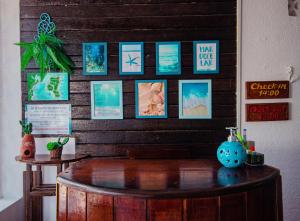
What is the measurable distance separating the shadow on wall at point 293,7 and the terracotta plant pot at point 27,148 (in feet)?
9.59

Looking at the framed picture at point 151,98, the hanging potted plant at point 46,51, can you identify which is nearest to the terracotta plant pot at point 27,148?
the hanging potted plant at point 46,51

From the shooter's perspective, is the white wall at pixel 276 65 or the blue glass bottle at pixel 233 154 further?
the white wall at pixel 276 65

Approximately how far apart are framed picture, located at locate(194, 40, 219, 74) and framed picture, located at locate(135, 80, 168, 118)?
388 mm

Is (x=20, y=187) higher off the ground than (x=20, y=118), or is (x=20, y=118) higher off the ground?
(x=20, y=118)

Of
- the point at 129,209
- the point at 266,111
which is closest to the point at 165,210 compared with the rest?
the point at 129,209

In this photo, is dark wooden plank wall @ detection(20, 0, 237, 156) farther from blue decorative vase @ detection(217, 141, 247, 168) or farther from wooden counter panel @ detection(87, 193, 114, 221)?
wooden counter panel @ detection(87, 193, 114, 221)

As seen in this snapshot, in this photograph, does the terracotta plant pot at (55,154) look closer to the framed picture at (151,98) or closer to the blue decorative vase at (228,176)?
the framed picture at (151,98)

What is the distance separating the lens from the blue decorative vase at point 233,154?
6.44 ft

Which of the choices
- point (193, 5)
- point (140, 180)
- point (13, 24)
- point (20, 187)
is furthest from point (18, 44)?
point (140, 180)

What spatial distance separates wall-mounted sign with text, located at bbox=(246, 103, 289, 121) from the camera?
322cm

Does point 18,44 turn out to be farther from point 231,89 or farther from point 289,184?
point 289,184

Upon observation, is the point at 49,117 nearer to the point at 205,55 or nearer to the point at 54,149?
the point at 54,149

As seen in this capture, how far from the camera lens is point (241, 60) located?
3238 mm

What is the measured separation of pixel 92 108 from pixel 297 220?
2.41 metres
